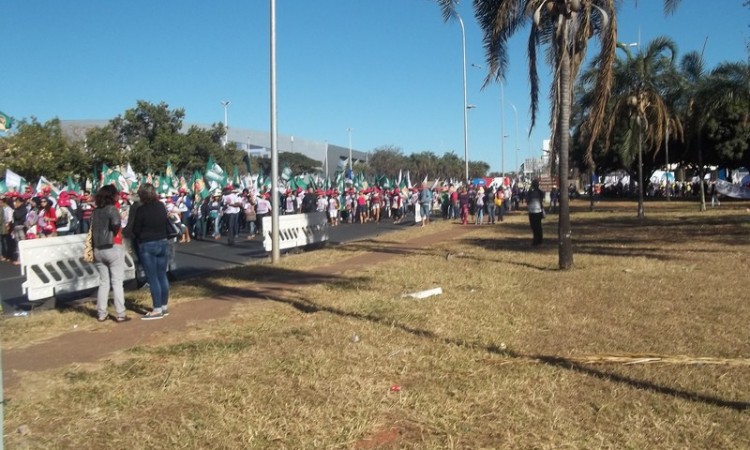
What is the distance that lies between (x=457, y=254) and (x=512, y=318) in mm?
6998

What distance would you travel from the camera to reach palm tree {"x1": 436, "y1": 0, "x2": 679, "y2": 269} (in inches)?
447

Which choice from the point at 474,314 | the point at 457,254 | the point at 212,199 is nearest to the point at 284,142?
the point at 212,199

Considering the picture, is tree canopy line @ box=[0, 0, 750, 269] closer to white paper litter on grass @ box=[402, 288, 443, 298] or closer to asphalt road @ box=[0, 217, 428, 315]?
white paper litter on grass @ box=[402, 288, 443, 298]

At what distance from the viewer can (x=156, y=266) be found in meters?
8.12

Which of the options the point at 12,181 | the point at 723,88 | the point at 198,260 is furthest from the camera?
the point at 723,88

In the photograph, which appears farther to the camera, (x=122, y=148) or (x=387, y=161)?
(x=387, y=161)

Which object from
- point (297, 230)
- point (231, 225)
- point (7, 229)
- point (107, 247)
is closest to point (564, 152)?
point (297, 230)

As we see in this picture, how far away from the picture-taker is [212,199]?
22172 mm

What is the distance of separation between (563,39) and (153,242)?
7.56 metres

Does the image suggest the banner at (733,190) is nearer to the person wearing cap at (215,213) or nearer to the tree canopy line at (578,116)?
the tree canopy line at (578,116)

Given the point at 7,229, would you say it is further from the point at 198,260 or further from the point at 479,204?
the point at 479,204

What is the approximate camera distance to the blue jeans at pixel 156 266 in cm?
801

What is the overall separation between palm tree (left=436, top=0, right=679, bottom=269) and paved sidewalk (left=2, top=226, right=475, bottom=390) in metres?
4.53

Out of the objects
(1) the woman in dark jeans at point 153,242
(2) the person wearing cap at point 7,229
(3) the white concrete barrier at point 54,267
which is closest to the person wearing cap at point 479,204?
(2) the person wearing cap at point 7,229
